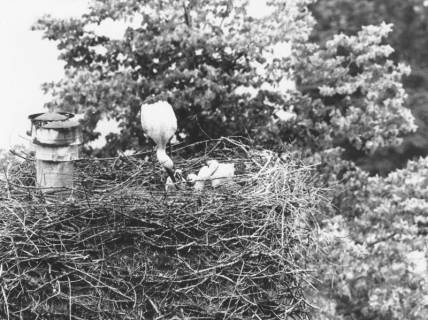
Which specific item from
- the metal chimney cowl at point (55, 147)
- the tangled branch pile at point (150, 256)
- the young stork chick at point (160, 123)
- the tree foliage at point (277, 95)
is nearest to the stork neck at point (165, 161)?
the young stork chick at point (160, 123)

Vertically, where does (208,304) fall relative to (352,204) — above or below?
above

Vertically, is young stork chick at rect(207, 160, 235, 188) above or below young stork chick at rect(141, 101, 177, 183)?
below

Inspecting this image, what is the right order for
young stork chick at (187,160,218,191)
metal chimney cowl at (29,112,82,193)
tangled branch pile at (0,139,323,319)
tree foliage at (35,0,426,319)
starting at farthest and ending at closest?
tree foliage at (35,0,426,319) → young stork chick at (187,160,218,191) → metal chimney cowl at (29,112,82,193) → tangled branch pile at (0,139,323,319)

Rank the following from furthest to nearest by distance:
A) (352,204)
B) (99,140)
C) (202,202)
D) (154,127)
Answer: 1. (352,204)
2. (99,140)
3. (154,127)
4. (202,202)

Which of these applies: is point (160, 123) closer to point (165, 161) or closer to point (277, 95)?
point (165, 161)

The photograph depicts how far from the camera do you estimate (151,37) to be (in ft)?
16.0

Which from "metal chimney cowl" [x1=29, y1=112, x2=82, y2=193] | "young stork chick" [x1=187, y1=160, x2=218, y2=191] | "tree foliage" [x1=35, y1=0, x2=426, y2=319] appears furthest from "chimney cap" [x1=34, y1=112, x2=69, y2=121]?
"tree foliage" [x1=35, y1=0, x2=426, y2=319]

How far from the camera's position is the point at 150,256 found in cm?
258

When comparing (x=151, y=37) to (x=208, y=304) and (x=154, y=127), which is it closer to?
(x=154, y=127)

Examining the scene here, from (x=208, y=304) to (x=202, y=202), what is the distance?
34cm

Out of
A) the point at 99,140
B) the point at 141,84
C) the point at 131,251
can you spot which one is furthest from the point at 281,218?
the point at 99,140

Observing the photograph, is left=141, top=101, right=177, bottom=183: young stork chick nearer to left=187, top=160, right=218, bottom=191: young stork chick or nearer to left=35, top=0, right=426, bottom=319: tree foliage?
left=187, top=160, right=218, bottom=191: young stork chick

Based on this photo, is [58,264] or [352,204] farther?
[352,204]

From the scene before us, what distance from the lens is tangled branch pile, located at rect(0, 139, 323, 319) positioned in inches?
97.0
